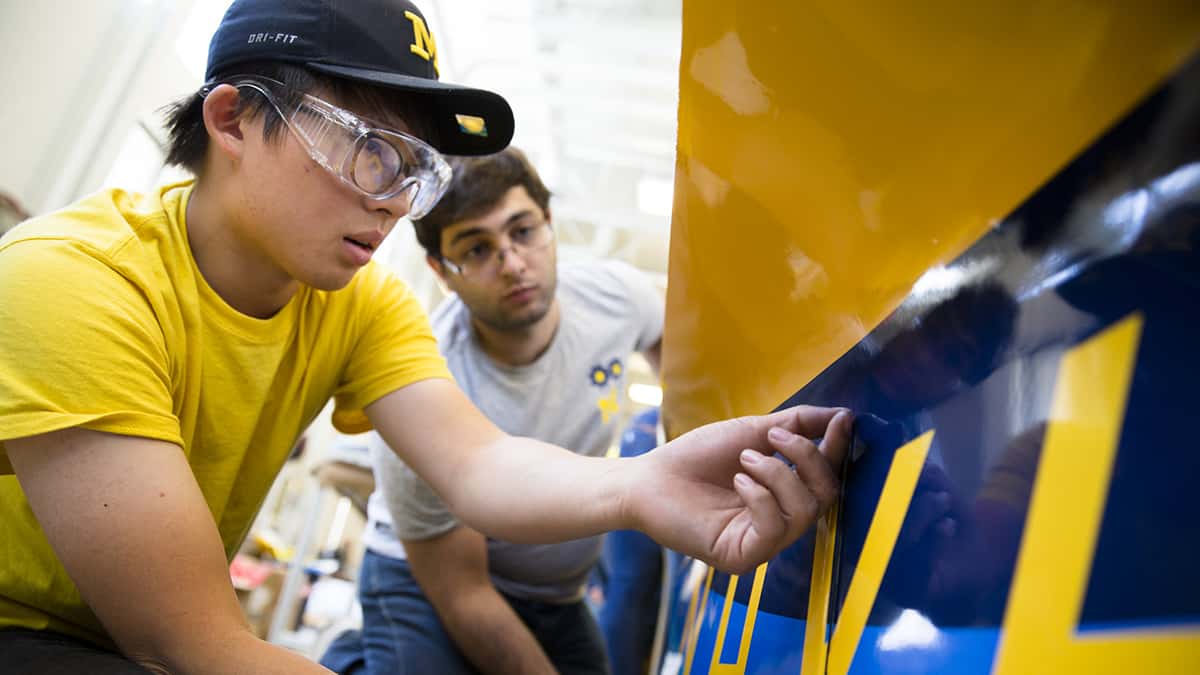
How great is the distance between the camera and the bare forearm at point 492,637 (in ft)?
5.17

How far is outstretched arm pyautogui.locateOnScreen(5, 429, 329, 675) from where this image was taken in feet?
2.51

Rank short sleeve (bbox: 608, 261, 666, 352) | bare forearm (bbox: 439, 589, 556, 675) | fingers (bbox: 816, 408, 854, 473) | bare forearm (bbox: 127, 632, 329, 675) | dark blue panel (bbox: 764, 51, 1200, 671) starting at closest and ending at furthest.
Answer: dark blue panel (bbox: 764, 51, 1200, 671) → fingers (bbox: 816, 408, 854, 473) → bare forearm (bbox: 127, 632, 329, 675) → bare forearm (bbox: 439, 589, 556, 675) → short sleeve (bbox: 608, 261, 666, 352)

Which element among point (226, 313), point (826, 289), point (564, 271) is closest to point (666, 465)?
point (826, 289)

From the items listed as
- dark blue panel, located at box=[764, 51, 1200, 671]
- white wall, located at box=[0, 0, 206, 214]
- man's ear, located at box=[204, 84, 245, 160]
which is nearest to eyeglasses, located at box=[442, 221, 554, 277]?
man's ear, located at box=[204, 84, 245, 160]

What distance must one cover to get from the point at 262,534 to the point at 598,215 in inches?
171

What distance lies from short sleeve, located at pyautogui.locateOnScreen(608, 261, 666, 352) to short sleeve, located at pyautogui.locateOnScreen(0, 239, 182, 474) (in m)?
1.29

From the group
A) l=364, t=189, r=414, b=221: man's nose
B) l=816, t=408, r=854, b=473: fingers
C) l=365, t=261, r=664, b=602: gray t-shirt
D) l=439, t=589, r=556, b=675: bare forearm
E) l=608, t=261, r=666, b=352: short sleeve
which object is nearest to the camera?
l=816, t=408, r=854, b=473: fingers

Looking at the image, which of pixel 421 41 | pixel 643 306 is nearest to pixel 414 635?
pixel 643 306

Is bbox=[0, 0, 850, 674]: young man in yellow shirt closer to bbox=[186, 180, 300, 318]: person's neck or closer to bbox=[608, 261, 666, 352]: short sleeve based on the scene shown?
bbox=[186, 180, 300, 318]: person's neck

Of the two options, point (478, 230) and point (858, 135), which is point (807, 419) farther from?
point (478, 230)

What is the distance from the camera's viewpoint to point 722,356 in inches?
32.4

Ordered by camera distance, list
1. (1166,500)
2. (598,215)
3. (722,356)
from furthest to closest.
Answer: (598,215) → (722,356) → (1166,500)

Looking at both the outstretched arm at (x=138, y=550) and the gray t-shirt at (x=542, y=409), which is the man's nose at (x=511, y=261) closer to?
the gray t-shirt at (x=542, y=409)

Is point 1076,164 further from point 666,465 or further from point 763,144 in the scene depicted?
point 666,465
